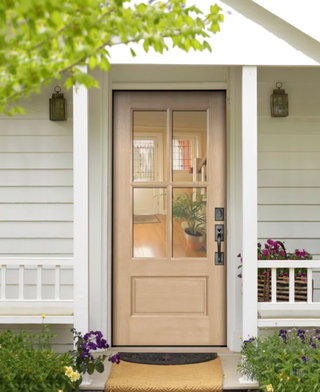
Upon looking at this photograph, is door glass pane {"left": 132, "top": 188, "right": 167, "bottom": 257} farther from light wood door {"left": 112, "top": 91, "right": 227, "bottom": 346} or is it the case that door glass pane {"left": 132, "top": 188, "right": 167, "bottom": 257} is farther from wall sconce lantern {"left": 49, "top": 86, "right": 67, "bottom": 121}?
wall sconce lantern {"left": 49, "top": 86, "right": 67, "bottom": 121}

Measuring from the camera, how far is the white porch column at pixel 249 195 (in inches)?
128

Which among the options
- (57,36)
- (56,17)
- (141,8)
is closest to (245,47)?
(141,8)

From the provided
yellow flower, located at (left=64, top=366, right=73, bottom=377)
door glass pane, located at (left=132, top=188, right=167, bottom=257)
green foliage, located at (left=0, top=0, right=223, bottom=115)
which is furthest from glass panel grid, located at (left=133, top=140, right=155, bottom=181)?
green foliage, located at (left=0, top=0, right=223, bottom=115)

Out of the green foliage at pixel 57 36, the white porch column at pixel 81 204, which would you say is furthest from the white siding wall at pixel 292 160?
the green foliage at pixel 57 36

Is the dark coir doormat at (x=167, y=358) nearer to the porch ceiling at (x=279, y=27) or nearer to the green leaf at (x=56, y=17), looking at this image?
the porch ceiling at (x=279, y=27)

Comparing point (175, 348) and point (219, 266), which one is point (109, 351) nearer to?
point (175, 348)

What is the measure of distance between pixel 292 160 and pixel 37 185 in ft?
6.43

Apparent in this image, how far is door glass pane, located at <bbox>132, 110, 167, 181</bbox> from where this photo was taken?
13.3 ft

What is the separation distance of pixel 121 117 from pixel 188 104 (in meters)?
0.53

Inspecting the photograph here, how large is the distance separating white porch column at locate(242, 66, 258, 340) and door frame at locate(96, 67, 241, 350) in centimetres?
71

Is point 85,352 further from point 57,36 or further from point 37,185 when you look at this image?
point 57,36

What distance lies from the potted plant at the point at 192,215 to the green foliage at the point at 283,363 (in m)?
1.05

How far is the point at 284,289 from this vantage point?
3625 mm

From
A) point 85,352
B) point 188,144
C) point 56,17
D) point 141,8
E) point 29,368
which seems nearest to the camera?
point 56,17
